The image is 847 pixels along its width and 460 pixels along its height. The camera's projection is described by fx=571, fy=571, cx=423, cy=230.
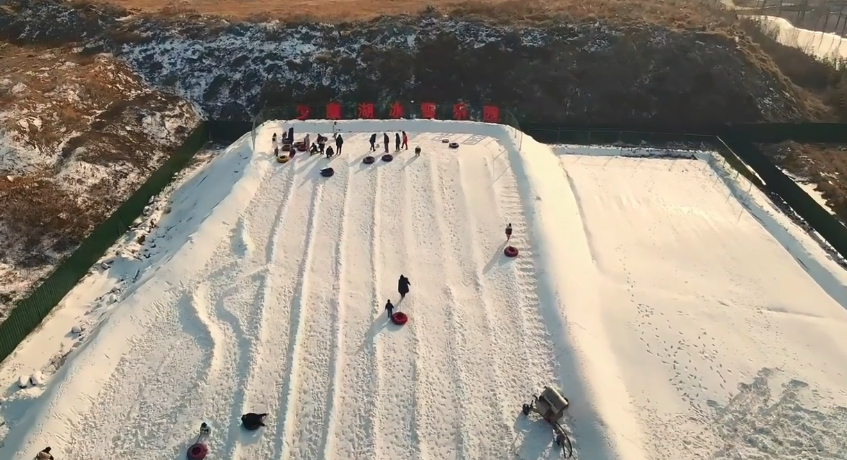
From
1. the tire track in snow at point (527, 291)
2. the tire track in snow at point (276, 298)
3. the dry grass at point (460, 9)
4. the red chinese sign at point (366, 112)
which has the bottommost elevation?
the tire track in snow at point (527, 291)

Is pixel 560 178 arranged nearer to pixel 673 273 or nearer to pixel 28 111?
pixel 673 273

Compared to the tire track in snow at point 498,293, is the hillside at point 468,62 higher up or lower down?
higher up

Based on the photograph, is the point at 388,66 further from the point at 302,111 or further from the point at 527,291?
the point at 527,291

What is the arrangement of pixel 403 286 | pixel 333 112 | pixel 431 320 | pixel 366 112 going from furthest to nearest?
pixel 366 112, pixel 333 112, pixel 403 286, pixel 431 320

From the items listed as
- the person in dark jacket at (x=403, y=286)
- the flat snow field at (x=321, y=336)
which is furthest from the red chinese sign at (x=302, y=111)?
the person in dark jacket at (x=403, y=286)

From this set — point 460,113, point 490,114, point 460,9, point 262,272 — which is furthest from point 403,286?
point 460,9

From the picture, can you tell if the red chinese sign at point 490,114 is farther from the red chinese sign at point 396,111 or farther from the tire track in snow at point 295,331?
the tire track in snow at point 295,331

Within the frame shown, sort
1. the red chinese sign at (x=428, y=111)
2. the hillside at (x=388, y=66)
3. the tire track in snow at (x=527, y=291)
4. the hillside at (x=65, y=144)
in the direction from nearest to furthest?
the tire track in snow at (x=527, y=291) < the hillside at (x=65, y=144) < the red chinese sign at (x=428, y=111) < the hillside at (x=388, y=66)

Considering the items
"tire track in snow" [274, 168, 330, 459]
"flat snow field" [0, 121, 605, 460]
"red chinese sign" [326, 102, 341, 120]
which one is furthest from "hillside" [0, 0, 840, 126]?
"tire track in snow" [274, 168, 330, 459]
